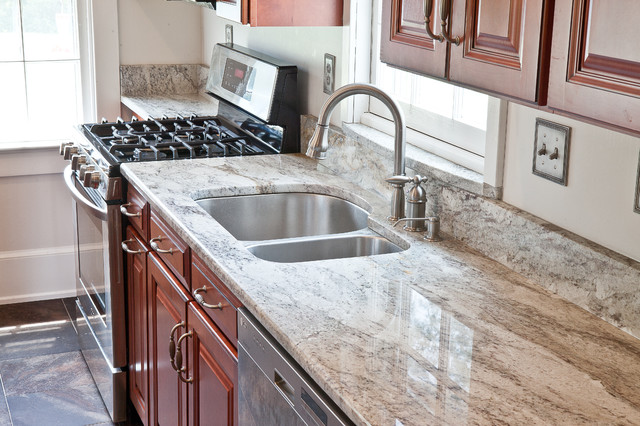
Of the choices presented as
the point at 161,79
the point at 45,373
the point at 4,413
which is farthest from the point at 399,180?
the point at 161,79

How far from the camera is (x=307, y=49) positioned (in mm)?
3000

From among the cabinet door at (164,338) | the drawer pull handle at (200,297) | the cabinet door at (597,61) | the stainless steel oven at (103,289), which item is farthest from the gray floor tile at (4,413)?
the cabinet door at (597,61)

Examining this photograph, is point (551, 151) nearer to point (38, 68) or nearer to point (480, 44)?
point (480, 44)

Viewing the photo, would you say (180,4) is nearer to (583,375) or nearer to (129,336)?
(129,336)

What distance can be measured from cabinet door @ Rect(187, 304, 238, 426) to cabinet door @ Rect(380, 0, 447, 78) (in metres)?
0.76

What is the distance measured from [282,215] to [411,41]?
102 centimetres

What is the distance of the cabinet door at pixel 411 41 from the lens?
4.97 feet

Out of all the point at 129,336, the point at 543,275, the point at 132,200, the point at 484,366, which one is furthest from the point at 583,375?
the point at 129,336

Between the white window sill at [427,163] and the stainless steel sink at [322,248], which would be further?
the stainless steel sink at [322,248]

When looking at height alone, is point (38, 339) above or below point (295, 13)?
below

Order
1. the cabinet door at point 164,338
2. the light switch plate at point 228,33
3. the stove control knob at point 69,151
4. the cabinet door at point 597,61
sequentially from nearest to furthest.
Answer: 1. the cabinet door at point 597,61
2. the cabinet door at point 164,338
3. the stove control knob at point 69,151
4. the light switch plate at point 228,33

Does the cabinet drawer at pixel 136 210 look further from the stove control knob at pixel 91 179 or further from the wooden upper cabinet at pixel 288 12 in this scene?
the wooden upper cabinet at pixel 288 12

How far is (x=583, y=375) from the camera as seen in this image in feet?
4.47

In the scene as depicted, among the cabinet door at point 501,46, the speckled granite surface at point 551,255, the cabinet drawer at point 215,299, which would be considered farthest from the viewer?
the cabinet drawer at point 215,299
